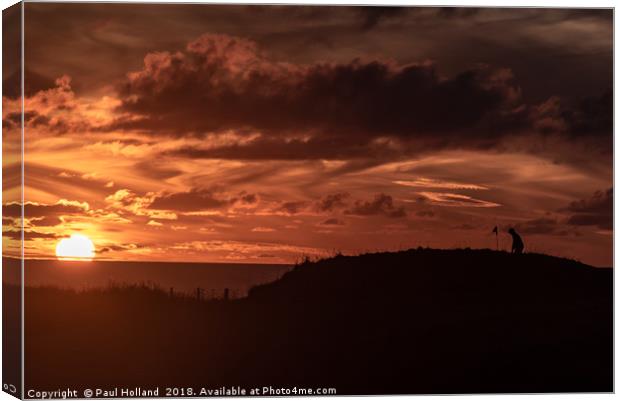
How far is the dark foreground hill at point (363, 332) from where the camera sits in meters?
15.5

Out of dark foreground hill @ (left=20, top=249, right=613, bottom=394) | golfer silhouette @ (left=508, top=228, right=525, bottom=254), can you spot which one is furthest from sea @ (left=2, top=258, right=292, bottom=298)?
golfer silhouette @ (left=508, top=228, right=525, bottom=254)

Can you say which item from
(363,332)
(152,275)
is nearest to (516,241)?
(363,332)

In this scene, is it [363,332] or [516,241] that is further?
[516,241]

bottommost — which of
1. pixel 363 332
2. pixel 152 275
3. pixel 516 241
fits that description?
pixel 363 332

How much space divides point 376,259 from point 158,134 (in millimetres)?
3179

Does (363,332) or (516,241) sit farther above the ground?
(516,241)

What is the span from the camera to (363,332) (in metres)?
15.9

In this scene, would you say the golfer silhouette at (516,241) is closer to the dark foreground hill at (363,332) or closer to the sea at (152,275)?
the dark foreground hill at (363,332)

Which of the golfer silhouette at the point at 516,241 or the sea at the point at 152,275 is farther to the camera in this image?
the golfer silhouette at the point at 516,241

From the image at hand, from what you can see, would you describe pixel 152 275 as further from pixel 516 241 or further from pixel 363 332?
pixel 516 241

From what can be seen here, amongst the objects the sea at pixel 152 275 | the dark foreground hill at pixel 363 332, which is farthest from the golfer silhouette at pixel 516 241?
the sea at pixel 152 275

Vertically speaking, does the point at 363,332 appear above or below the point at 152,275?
below

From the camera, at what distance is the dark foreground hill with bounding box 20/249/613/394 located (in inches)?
611

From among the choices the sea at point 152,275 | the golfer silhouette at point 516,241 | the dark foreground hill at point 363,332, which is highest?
the golfer silhouette at point 516,241
